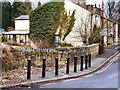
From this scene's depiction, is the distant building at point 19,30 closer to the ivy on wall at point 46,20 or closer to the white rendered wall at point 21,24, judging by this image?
the white rendered wall at point 21,24

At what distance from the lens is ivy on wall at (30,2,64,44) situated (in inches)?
913

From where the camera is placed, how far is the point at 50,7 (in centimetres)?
2367

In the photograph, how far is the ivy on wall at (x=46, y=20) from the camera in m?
23.2

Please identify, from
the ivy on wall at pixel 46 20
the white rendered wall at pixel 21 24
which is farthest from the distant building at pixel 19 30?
the ivy on wall at pixel 46 20

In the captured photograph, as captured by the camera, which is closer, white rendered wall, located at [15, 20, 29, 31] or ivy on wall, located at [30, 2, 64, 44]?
ivy on wall, located at [30, 2, 64, 44]

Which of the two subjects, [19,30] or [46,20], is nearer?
[46,20]

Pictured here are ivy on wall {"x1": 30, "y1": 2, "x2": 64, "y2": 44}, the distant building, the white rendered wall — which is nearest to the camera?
ivy on wall {"x1": 30, "y1": 2, "x2": 64, "y2": 44}

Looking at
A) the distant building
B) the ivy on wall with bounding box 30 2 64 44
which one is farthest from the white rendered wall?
the ivy on wall with bounding box 30 2 64 44

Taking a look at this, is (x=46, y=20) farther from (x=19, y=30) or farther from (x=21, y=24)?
(x=21, y=24)

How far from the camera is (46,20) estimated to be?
78.7ft

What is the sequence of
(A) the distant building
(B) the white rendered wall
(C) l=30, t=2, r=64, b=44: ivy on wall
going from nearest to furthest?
(C) l=30, t=2, r=64, b=44: ivy on wall → (A) the distant building → (B) the white rendered wall

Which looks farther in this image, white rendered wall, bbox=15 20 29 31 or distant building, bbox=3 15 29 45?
white rendered wall, bbox=15 20 29 31

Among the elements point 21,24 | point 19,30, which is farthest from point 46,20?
point 21,24

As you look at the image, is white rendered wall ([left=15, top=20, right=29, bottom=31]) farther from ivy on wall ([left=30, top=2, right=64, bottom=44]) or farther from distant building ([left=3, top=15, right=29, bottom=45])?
ivy on wall ([left=30, top=2, right=64, bottom=44])
